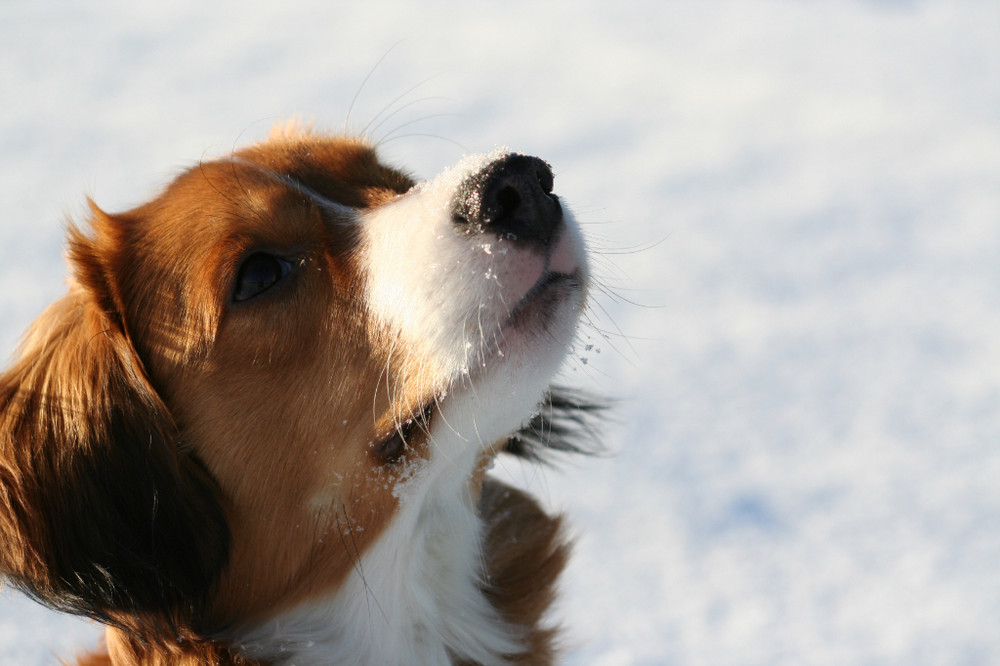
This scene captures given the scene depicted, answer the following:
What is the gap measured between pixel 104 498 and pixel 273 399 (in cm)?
48

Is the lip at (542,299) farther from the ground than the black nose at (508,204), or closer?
closer

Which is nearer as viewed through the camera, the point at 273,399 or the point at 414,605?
the point at 273,399

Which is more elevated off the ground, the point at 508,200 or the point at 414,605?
the point at 508,200

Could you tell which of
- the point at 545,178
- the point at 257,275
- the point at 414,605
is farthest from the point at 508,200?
the point at 414,605

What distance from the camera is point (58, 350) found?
2648mm

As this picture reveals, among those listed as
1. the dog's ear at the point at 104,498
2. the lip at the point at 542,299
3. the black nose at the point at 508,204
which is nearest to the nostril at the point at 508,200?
the black nose at the point at 508,204

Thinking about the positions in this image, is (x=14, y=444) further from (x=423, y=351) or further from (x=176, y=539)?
(x=423, y=351)

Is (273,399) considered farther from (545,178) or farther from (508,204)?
(545,178)

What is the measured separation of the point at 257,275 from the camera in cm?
251

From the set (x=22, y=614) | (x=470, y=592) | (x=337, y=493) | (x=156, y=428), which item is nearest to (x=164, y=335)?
(x=156, y=428)

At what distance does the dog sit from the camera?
2396 mm

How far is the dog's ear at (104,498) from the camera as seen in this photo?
2.39 m

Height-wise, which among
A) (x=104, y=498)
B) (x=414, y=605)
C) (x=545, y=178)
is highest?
(x=545, y=178)

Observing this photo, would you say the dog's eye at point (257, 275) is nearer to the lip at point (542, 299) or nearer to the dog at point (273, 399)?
the dog at point (273, 399)
